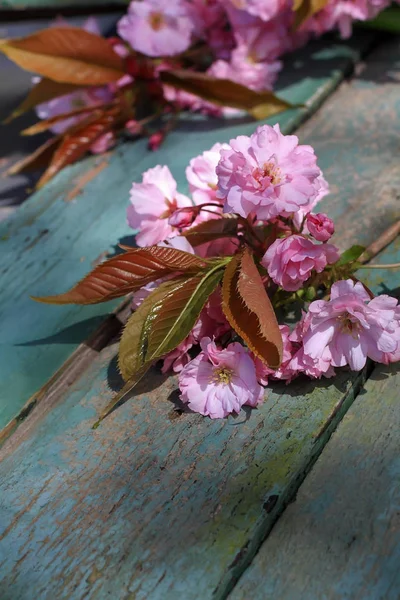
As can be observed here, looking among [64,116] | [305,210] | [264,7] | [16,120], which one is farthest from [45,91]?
[305,210]

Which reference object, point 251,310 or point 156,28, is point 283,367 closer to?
point 251,310

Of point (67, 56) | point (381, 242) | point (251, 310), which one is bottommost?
point (381, 242)

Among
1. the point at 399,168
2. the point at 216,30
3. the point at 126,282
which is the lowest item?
the point at 399,168

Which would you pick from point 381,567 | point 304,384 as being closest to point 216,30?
point 304,384

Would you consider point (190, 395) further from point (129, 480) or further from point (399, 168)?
point (399, 168)

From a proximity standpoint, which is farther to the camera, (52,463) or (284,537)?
(52,463)

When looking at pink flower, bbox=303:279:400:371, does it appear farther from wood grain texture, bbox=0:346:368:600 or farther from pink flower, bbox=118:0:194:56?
pink flower, bbox=118:0:194:56

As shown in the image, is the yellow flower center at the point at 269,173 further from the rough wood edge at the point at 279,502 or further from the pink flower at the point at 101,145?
the pink flower at the point at 101,145
